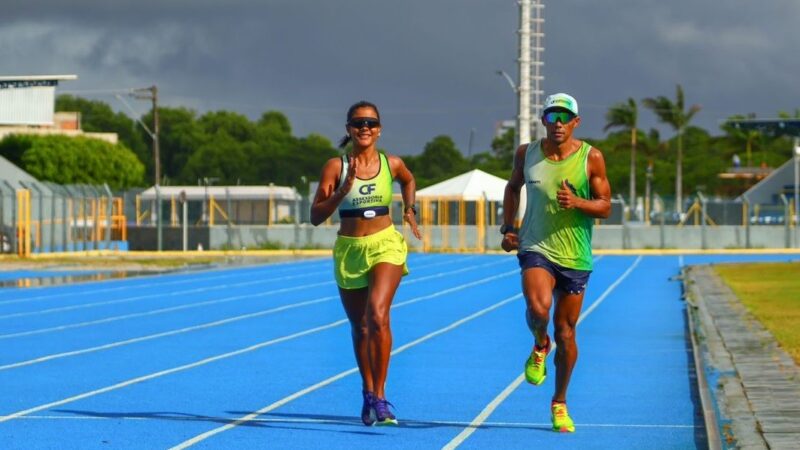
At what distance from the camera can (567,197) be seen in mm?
9102

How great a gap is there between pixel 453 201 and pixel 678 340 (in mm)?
44690

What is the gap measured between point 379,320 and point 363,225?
0.62 m

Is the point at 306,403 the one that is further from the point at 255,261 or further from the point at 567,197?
the point at 255,261

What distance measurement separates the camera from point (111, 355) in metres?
15.6

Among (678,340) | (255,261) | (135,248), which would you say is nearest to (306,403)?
(678,340)

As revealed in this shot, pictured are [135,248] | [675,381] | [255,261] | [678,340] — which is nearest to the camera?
[675,381]

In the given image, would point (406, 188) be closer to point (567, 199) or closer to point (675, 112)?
point (567, 199)

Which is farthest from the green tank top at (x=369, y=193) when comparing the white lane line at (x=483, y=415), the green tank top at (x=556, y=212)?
the white lane line at (x=483, y=415)

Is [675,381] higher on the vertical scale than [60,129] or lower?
lower

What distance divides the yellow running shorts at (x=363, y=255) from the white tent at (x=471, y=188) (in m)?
48.9

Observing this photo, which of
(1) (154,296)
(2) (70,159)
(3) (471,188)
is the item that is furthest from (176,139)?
(1) (154,296)

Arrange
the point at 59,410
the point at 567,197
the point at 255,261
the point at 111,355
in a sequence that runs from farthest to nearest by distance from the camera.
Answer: the point at 255,261 < the point at 111,355 < the point at 59,410 < the point at 567,197

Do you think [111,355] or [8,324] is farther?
[8,324]

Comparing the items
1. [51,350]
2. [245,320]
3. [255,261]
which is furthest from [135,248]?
[51,350]
